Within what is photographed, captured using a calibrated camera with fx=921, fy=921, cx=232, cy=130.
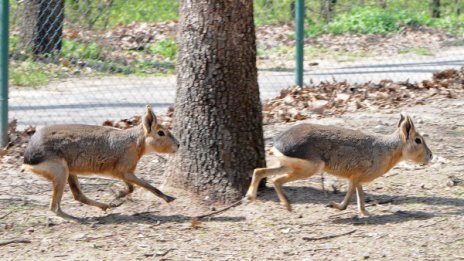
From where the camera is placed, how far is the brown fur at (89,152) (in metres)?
6.40

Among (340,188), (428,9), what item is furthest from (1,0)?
(428,9)

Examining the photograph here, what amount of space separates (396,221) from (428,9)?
1180cm

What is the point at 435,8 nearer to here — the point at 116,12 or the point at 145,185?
the point at 116,12

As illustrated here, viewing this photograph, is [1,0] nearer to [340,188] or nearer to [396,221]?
[340,188]

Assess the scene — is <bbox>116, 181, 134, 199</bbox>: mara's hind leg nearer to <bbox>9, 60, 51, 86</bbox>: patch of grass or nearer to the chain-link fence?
the chain-link fence

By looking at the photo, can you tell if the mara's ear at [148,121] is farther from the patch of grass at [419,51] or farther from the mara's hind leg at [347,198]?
the patch of grass at [419,51]

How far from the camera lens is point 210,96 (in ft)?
22.0

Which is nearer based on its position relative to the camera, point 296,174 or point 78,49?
point 296,174

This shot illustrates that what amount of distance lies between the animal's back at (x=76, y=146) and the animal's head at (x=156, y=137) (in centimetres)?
20

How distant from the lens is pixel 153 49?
15.0 meters

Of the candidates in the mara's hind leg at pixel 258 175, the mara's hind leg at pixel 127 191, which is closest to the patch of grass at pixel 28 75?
the mara's hind leg at pixel 127 191

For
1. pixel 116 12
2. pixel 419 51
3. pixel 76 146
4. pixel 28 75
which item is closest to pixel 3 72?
pixel 76 146

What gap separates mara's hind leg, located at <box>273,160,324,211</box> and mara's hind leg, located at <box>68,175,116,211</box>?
4.07 feet

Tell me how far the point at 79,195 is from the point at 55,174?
351 mm
